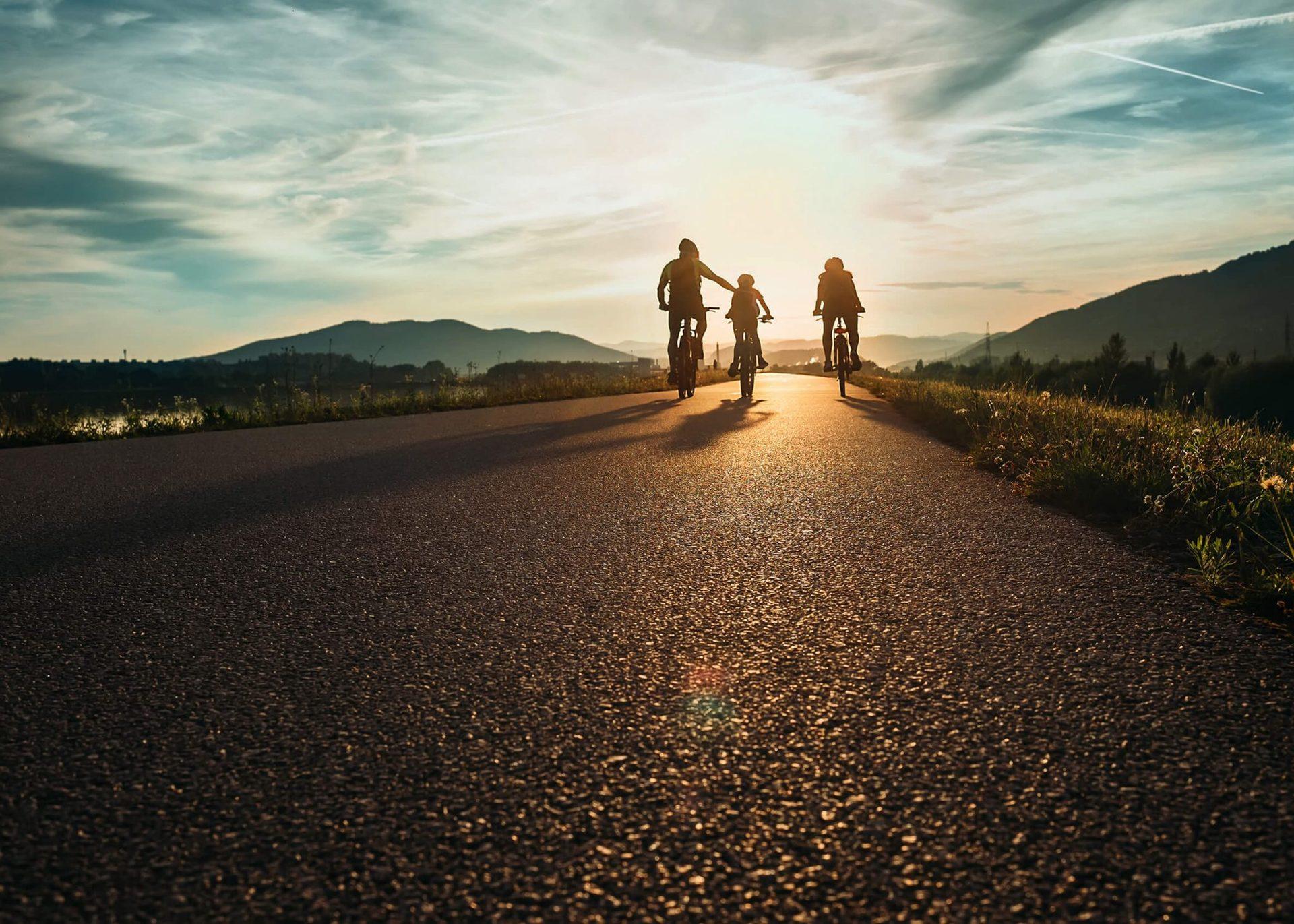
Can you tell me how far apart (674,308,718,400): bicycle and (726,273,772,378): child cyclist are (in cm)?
88

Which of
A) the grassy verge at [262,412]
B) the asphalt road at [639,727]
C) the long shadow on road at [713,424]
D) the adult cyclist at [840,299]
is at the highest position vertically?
the adult cyclist at [840,299]

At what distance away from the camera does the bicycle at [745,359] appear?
61.7 ft

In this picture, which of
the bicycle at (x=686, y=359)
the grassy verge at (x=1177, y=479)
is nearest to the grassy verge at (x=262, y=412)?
the bicycle at (x=686, y=359)

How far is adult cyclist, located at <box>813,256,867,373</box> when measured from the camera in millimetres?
18344

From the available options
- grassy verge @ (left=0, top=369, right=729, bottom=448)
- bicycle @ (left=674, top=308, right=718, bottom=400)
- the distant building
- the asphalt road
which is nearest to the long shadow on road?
bicycle @ (left=674, top=308, right=718, bottom=400)

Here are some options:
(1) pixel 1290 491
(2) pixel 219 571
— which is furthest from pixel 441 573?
(1) pixel 1290 491

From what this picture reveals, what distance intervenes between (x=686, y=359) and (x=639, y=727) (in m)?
15.6

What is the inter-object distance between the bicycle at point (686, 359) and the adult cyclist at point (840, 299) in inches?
92.0

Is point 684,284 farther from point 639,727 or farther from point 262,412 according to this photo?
point 639,727

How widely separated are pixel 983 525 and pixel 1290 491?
164 centimetres

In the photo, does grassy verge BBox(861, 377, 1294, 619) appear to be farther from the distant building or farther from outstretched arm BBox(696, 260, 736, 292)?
the distant building

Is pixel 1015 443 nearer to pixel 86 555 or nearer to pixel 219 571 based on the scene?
pixel 219 571

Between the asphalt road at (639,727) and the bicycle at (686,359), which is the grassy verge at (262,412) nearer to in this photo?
the bicycle at (686,359)

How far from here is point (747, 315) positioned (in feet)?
63.9
